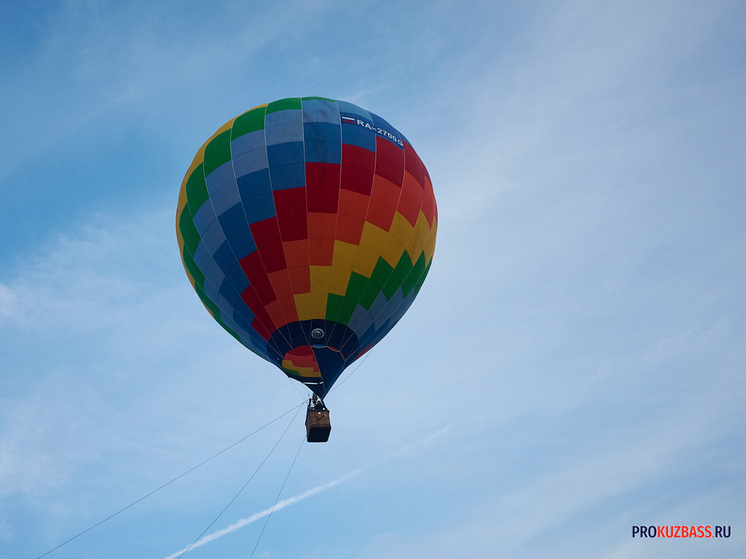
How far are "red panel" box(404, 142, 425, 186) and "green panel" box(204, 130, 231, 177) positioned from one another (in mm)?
4938

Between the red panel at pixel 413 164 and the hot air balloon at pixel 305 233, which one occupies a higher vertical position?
the red panel at pixel 413 164

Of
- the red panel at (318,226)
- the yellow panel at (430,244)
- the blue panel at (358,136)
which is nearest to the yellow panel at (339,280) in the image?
the red panel at (318,226)

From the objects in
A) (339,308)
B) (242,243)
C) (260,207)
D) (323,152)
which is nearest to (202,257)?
(242,243)

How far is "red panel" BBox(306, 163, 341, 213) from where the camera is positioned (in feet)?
69.3

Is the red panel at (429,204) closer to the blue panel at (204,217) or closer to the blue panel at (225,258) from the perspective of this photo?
the blue panel at (225,258)

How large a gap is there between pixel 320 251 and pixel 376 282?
1769mm

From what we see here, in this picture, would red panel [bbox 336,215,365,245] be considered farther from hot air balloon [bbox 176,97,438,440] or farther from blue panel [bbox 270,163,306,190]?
blue panel [bbox 270,163,306,190]

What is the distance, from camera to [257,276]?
21.2 m

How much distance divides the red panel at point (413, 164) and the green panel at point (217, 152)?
494cm

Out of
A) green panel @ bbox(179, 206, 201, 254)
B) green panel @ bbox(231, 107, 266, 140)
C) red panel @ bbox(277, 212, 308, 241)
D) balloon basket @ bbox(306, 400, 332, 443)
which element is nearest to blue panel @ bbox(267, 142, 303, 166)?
green panel @ bbox(231, 107, 266, 140)

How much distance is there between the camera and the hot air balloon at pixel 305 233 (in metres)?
21.1

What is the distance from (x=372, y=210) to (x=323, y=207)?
1.34 meters

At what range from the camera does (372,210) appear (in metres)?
21.5

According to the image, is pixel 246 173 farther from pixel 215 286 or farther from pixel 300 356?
pixel 300 356
